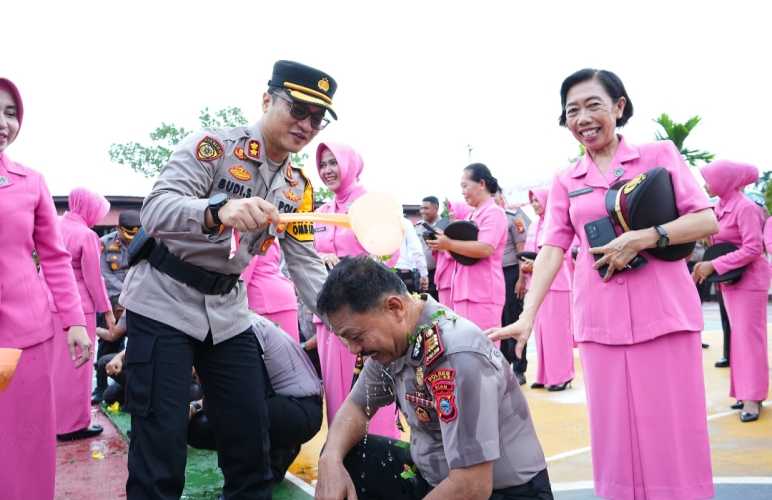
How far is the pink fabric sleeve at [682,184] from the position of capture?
2592 millimetres

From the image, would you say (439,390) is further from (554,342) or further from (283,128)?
(554,342)

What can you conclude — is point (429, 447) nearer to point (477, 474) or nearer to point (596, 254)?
point (477, 474)

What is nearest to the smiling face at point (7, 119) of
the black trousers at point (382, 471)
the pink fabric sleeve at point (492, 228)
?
the black trousers at point (382, 471)

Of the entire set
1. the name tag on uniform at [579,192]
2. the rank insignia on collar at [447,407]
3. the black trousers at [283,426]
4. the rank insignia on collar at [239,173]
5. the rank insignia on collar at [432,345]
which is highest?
the rank insignia on collar at [239,173]

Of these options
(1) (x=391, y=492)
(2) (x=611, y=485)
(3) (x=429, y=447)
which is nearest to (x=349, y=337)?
(3) (x=429, y=447)

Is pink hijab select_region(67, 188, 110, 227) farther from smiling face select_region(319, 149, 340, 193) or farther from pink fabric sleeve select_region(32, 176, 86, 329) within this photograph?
pink fabric sleeve select_region(32, 176, 86, 329)

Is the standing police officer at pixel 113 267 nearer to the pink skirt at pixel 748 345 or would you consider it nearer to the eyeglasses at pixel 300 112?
the eyeglasses at pixel 300 112

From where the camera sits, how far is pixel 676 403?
2.54 m

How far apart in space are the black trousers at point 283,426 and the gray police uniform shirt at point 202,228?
837mm

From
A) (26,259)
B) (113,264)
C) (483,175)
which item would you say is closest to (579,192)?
(26,259)

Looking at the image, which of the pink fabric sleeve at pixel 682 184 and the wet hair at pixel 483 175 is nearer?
the pink fabric sleeve at pixel 682 184

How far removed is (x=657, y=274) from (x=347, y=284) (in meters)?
1.34

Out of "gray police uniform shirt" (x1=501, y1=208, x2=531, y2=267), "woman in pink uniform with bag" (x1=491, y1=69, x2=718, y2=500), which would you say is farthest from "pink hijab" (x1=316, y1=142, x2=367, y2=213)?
"gray police uniform shirt" (x1=501, y1=208, x2=531, y2=267)

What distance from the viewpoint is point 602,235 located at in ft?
8.69
